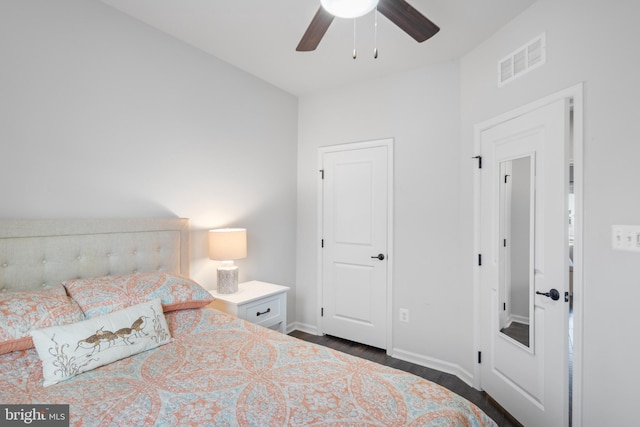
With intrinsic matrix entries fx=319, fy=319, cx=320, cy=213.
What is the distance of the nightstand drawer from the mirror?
5.61 feet

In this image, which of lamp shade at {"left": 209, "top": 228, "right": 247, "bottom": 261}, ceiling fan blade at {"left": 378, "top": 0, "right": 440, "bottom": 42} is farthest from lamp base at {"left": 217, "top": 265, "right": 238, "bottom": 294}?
ceiling fan blade at {"left": 378, "top": 0, "right": 440, "bottom": 42}

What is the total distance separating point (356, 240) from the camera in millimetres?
3209

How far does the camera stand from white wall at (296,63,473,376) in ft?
8.73

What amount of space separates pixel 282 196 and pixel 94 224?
1.80 metres

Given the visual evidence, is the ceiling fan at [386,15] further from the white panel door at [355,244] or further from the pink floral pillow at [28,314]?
the pink floral pillow at [28,314]

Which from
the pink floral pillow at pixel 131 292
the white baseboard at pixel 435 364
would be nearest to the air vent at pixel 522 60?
the white baseboard at pixel 435 364

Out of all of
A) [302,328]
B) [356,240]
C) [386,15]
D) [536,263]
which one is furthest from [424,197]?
[302,328]

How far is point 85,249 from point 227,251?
92cm

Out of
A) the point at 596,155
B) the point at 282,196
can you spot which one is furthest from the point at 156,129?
the point at 596,155

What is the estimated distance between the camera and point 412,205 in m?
2.88

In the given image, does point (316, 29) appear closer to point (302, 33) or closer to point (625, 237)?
point (302, 33)

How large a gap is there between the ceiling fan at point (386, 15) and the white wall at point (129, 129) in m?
1.23

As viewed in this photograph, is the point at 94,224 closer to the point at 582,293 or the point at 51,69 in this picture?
the point at 51,69

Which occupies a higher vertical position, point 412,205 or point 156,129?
point 156,129
